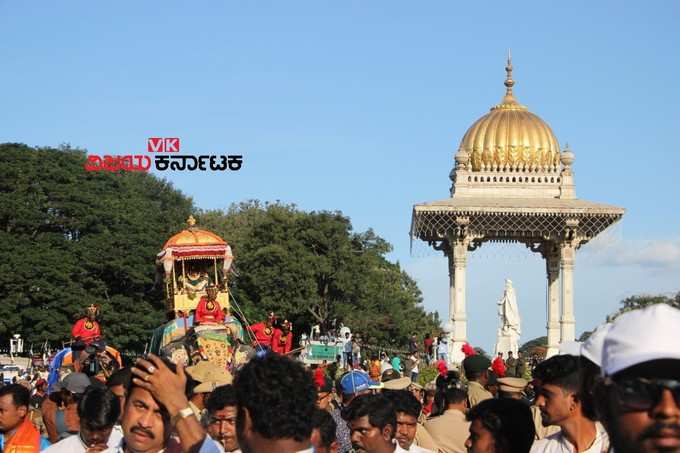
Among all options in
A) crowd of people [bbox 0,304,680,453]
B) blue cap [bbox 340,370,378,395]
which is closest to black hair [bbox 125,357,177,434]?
crowd of people [bbox 0,304,680,453]

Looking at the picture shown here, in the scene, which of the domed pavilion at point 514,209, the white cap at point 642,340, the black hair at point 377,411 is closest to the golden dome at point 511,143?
the domed pavilion at point 514,209

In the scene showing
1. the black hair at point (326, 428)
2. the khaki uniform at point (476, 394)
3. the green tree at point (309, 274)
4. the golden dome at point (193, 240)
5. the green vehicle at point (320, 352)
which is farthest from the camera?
the green tree at point (309, 274)

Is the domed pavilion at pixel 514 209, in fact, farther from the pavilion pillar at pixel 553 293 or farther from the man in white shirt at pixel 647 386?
the man in white shirt at pixel 647 386

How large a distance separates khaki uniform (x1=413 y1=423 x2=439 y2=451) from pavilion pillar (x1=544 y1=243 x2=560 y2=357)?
133 ft

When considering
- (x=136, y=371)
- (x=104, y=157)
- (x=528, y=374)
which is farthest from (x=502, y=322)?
(x=136, y=371)

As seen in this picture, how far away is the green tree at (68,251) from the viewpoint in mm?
62906

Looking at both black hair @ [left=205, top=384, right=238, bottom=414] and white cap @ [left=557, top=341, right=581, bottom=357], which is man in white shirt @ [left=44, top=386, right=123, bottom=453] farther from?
white cap @ [left=557, top=341, right=581, bottom=357]

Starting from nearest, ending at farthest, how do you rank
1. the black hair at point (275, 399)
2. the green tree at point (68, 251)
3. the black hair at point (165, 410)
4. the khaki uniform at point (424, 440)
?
the black hair at point (275, 399)
the black hair at point (165, 410)
the khaki uniform at point (424, 440)
the green tree at point (68, 251)

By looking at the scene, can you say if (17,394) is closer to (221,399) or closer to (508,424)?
(221,399)

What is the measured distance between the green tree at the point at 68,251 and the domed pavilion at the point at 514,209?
19096 millimetres

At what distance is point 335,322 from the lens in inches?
2771

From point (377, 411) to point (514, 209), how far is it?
40590 mm

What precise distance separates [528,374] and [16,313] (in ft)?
99.1

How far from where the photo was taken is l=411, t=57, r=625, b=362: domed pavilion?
49.2 meters
